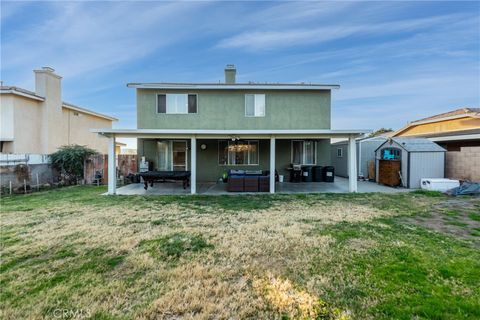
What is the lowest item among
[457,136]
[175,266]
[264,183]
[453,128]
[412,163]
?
[175,266]

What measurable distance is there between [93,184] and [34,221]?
7.85 meters

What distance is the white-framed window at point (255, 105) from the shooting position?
43.9 feet

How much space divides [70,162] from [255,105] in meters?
10.2

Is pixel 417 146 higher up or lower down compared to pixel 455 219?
higher up

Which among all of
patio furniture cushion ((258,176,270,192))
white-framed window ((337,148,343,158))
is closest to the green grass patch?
patio furniture cushion ((258,176,270,192))

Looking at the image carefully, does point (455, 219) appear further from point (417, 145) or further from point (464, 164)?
point (464, 164)

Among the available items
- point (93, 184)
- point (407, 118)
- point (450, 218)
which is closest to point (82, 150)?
point (93, 184)

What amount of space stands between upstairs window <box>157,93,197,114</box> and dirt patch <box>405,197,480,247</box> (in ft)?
35.0

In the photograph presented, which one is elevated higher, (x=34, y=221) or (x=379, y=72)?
(x=379, y=72)

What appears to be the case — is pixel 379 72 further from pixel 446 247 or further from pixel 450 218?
pixel 446 247

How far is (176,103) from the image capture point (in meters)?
13.2

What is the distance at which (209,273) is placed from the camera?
3469 mm

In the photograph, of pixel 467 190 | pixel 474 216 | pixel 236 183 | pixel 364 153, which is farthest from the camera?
pixel 364 153

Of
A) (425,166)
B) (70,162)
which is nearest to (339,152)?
(425,166)
